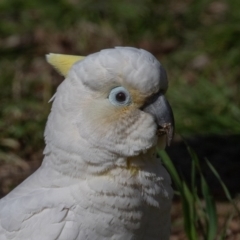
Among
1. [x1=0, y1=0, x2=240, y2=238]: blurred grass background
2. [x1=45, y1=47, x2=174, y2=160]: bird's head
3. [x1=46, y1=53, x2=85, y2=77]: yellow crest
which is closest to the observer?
[x1=45, y1=47, x2=174, y2=160]: bird's head

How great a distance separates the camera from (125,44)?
18.8 feet

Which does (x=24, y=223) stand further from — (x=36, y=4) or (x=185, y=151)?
(x=36, y=4)

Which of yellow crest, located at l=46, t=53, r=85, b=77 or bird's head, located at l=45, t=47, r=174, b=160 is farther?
yellow crest, located at l=46, t=53, r=85, b=77

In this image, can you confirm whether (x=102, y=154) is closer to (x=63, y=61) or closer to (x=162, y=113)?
(x=162, y=113)

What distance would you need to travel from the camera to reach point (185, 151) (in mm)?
4523

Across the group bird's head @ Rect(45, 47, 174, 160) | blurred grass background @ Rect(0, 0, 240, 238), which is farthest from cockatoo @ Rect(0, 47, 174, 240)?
blurred grass background @ Rect(0, 0, 240, 238)

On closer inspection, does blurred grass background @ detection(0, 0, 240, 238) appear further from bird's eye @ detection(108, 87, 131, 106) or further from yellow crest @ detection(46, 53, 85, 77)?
bird's eye @ detection(108, 87, 131, 106)

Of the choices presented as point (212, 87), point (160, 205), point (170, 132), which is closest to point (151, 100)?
point (170, 132)

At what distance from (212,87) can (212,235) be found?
1.90 metres

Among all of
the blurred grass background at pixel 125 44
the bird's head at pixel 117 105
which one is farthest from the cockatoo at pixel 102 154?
the blurred grass background at pixel 125 44

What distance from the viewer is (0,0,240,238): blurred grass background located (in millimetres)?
→ 4535

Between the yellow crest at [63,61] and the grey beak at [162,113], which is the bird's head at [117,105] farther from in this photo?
the yellow crest at [63,61]

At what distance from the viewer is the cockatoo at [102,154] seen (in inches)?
104

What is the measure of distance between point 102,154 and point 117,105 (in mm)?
173
